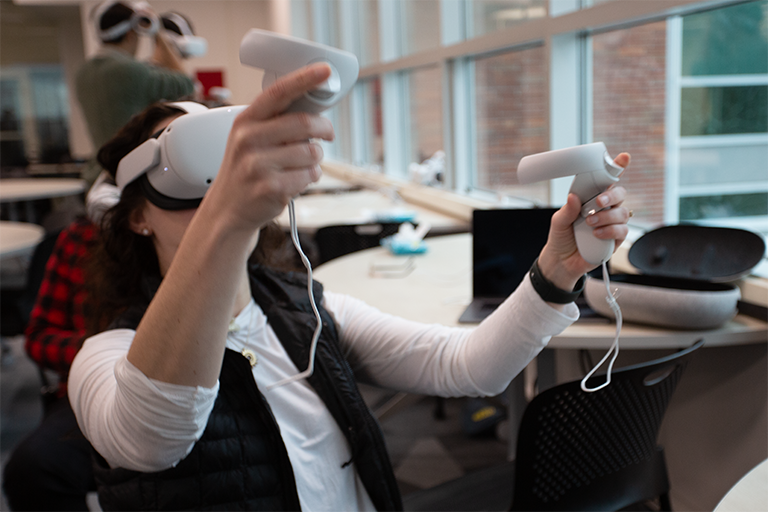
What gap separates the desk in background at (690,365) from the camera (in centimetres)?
149

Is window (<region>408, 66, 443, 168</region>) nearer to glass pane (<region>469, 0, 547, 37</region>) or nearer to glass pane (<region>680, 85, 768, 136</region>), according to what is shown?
glass pane (<region>469, 0, 547, 37</region>)

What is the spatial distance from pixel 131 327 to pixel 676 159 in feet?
6.24

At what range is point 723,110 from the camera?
6.53ft

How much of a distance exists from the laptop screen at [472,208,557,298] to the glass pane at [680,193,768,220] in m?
0.74

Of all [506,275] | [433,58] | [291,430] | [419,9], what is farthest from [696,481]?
[419,9]

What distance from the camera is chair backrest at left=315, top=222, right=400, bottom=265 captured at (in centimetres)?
272

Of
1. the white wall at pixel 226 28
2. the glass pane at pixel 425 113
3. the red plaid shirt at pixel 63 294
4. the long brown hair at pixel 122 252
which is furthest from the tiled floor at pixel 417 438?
the white wall at pixel 226 28

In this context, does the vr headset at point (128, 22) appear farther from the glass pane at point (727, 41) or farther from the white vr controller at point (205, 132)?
the glass pane at point (727, 41)

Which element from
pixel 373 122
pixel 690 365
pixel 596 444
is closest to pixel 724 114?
pixel 690 365

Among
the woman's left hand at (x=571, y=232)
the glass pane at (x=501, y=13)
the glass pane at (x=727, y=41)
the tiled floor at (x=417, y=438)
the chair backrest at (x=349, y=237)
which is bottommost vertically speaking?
the tiled floor at (x=417, y=438)

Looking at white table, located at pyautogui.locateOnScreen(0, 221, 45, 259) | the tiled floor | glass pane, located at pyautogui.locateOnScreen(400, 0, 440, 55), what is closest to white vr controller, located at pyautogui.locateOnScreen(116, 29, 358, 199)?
the tiled floor

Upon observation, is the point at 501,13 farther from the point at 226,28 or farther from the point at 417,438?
the point at 226,28

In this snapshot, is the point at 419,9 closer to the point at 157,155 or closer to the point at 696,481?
the point at 696,481

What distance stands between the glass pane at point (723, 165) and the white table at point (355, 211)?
117cm
